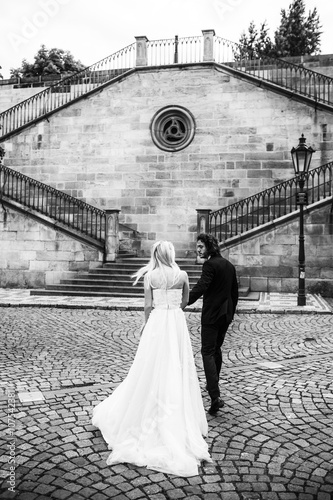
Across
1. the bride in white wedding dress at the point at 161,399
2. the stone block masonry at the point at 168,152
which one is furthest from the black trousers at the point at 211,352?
the stone block masonry at the point at 168,152

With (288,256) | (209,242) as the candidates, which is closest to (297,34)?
(288,256)

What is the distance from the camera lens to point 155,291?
4309mm

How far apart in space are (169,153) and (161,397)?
17049 millimetres

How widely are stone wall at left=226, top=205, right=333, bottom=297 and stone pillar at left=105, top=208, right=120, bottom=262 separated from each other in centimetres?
390

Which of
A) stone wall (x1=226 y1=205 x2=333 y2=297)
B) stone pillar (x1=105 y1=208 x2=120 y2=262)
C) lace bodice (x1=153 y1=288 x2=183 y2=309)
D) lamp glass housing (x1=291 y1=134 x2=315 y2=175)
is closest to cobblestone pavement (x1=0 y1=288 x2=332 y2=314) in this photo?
stone wall (x1=226 y1=205 x2=333 y2=297)

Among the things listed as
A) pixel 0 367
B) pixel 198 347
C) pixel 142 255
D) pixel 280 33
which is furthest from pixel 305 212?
pixel 280 33

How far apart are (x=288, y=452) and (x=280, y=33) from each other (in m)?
34.3

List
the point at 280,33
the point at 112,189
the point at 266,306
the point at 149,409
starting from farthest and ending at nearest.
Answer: the point at 280,33 → the point at 112,189 → the point at 266,306 → the point at 149,409

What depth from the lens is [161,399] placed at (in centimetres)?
394

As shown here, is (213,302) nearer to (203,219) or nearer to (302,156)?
(302,156)

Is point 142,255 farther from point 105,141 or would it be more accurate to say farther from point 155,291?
point 155,291

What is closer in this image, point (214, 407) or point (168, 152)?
point (214, 407)

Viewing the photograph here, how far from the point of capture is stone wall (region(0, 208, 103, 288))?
640 inches

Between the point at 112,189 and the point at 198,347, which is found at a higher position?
the point at 112,189
